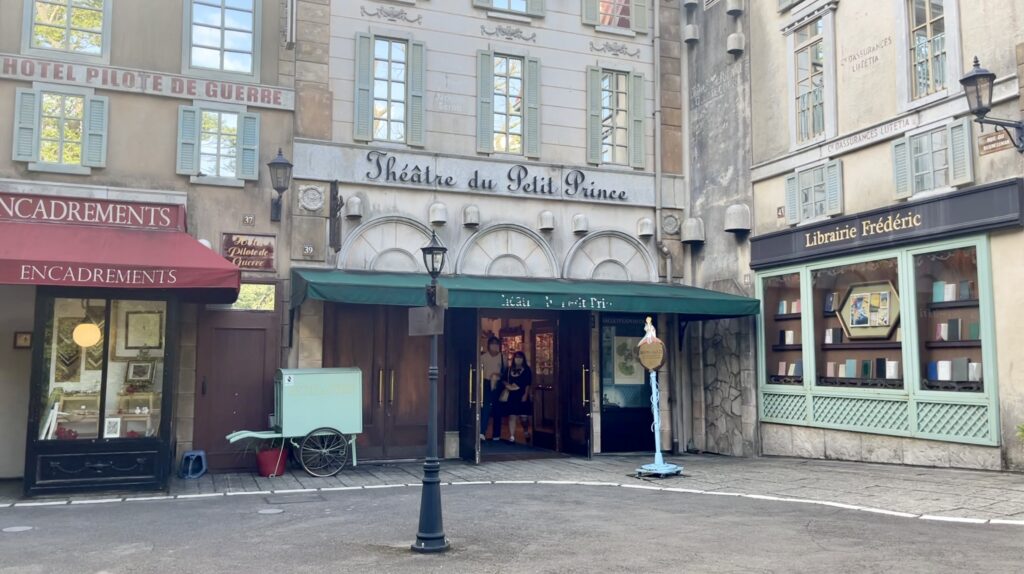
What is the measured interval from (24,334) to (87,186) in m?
2.17

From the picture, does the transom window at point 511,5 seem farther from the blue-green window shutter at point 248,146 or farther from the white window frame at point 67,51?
the white window frame at point 67,51

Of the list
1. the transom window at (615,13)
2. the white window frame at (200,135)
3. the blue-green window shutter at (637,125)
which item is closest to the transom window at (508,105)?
the transom window at (615,13)

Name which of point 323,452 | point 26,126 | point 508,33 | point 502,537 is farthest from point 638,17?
point 502,537

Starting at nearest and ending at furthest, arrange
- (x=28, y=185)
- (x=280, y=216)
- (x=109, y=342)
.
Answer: (x=109, y=342) → (x=28, y=185) → (x=280, y=216)

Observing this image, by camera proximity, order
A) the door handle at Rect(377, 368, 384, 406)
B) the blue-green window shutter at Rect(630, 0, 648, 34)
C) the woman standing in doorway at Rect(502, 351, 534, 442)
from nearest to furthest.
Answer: the door handle at Rect(377, 368, 384, 406)
the blue-green window shutter at Rect(630, 0, 648, 34)
the woman standing in doorway at Rect(502, 351, 534, 442)

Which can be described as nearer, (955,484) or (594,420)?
(955,484)

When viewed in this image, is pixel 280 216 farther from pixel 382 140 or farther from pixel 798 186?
pixel 798 186

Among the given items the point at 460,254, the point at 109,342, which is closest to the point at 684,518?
the point at 460,254

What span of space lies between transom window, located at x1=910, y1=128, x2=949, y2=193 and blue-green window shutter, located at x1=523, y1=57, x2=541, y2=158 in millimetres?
5773

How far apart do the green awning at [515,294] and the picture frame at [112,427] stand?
108 inches

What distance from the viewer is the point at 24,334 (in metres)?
11.2

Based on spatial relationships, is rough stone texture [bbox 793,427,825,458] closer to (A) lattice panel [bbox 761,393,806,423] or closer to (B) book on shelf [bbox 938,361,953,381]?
(A) lattice panel [bbox 761,393,806,423]

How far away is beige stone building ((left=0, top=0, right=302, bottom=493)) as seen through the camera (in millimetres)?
9805

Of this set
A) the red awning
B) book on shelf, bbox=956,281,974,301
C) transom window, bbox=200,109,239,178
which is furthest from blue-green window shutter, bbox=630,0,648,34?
the red awning
